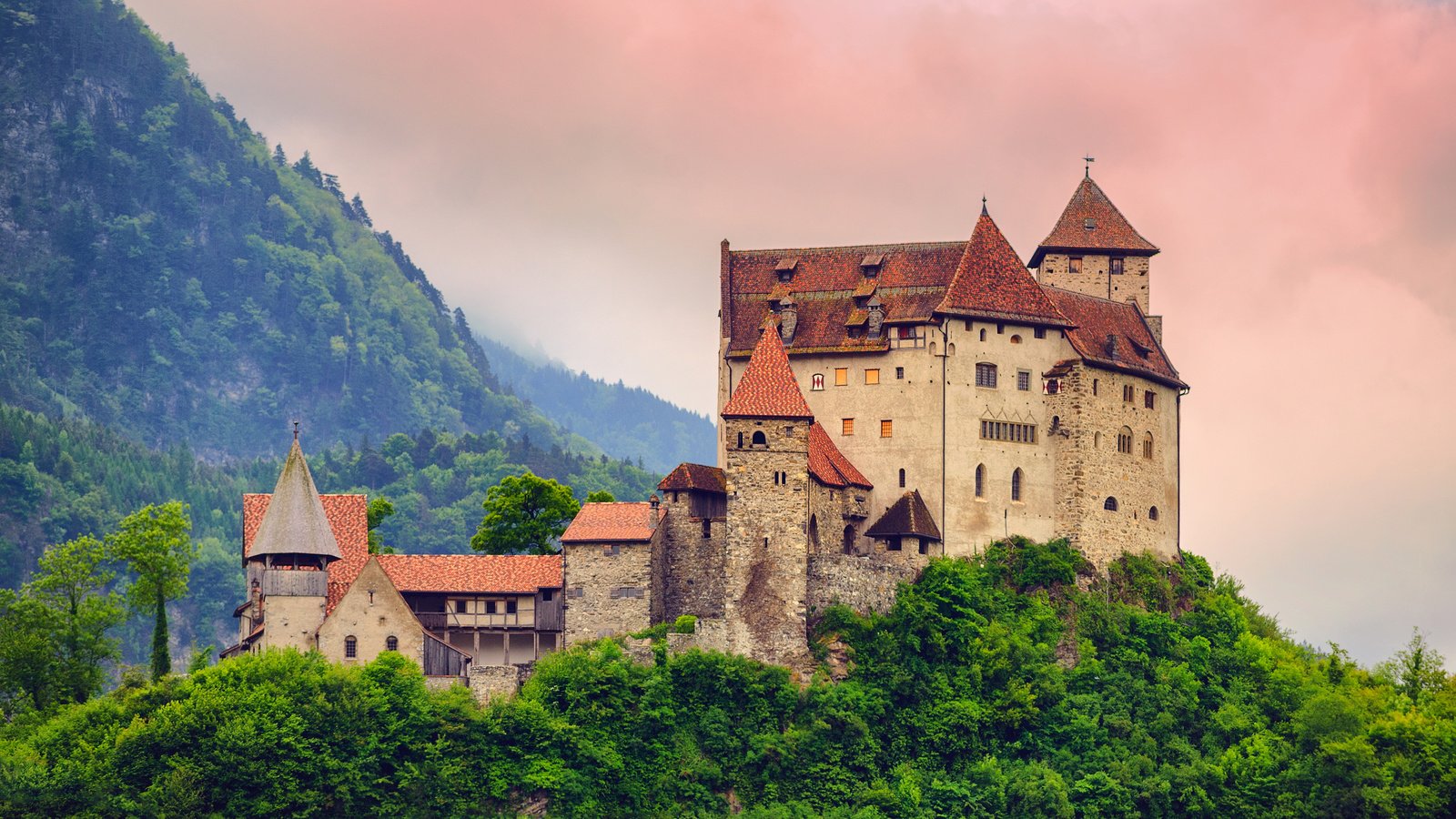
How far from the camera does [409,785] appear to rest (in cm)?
8375

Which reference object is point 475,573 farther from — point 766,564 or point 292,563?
point 766,564

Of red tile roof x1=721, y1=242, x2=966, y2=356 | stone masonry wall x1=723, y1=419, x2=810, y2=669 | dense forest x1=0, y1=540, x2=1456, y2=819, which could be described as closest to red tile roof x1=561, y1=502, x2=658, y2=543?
stone masonry wall x1=723, y1=419, x2=810, y2=669

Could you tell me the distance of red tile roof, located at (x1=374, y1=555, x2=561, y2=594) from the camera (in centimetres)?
9000

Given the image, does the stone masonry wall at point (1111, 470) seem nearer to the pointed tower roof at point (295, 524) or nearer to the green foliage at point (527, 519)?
the green foliage at point (527, 519)

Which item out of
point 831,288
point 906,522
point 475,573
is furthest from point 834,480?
point 475,573

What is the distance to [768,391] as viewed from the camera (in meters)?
90.3

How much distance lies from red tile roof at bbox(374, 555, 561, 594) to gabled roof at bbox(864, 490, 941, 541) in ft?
42.7

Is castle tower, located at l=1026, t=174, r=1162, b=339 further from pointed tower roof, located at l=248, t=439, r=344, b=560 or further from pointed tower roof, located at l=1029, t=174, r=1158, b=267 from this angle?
pointed tower roof, located at l=248, t=439, r=344, b=560

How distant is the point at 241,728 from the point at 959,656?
26958 mm

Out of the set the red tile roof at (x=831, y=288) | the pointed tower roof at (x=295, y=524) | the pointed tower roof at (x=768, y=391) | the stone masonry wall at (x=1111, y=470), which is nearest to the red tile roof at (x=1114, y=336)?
the stone masonry wall at (x=1111, y=470)

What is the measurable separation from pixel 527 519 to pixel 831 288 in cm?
1642

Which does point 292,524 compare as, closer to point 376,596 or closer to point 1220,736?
point 376,596

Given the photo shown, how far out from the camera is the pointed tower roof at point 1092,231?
4149 inches

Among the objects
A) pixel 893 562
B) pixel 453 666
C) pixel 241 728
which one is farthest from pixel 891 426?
pixel 241 728
